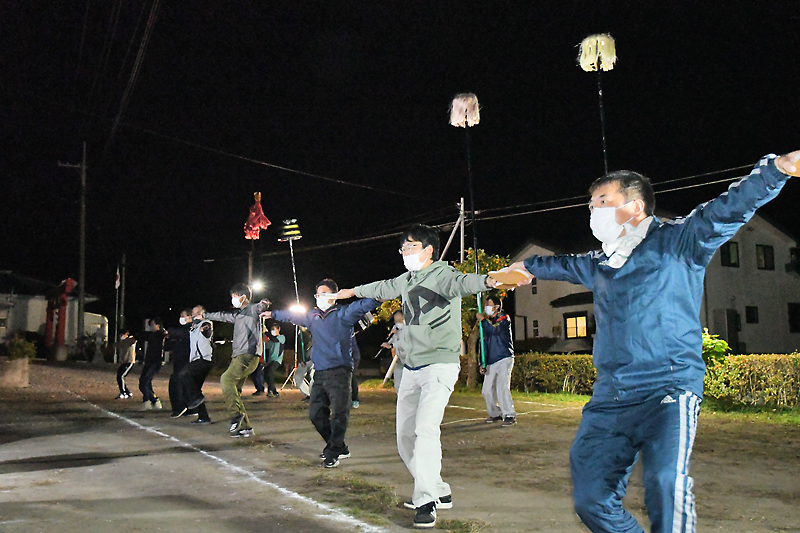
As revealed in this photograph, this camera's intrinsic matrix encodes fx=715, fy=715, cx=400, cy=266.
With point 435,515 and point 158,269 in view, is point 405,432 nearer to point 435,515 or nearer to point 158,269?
point 435,515

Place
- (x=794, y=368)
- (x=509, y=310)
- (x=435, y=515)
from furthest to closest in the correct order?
(x=509, y=310)
(x=794, y=368)
(x=435, y=515)

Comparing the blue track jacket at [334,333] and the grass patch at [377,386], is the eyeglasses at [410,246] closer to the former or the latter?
the blue track jacket at [334,333]

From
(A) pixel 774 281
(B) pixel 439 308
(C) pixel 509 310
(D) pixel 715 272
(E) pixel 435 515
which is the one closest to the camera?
(E) pixel 435 515

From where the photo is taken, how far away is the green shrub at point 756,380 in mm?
14672

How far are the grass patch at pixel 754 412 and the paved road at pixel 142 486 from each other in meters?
9.33

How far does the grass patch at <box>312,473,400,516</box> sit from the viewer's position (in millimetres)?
5629

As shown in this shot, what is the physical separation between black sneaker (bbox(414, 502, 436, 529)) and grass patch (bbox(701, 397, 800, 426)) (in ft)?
31.3

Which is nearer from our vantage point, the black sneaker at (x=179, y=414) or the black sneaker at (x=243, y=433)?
the black sneaker at (x=243, y=433)

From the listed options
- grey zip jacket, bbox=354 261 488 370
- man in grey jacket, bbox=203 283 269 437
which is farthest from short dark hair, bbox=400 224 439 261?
man in grey jacket, bbox=203 283 269 437

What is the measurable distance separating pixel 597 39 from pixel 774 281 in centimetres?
2474

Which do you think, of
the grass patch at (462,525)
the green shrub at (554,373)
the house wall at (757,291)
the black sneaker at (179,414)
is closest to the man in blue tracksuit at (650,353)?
the grass patch at (462,525)

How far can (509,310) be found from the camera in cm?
4719

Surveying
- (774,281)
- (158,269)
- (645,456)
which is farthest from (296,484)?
(158,269)

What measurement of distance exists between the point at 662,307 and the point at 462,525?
2509mm
